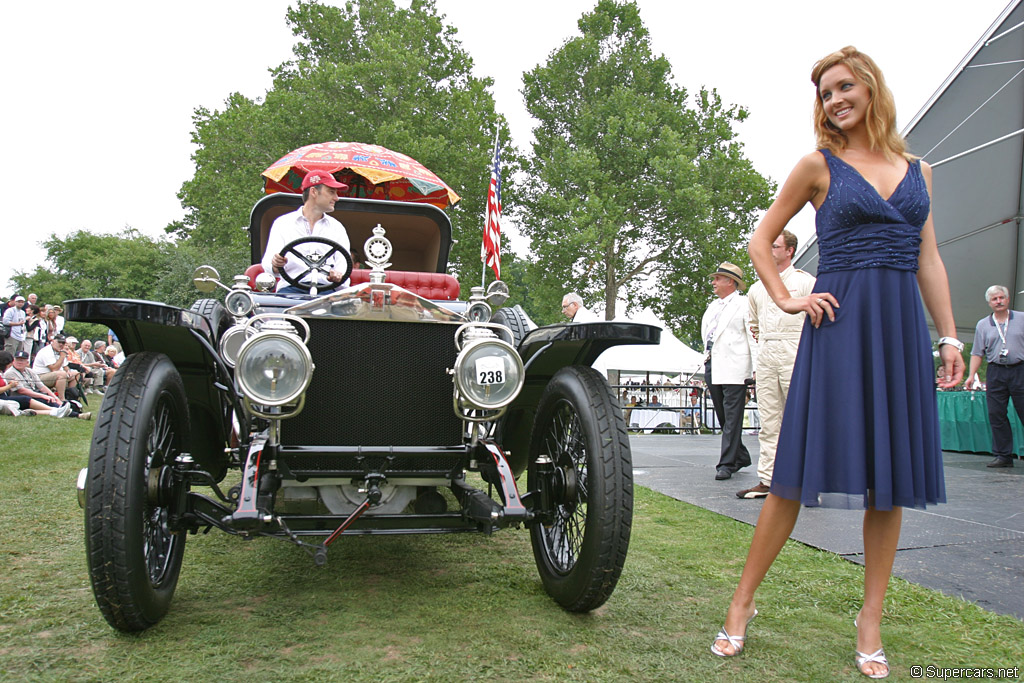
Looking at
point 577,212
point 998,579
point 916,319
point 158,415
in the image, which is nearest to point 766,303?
point 998,579

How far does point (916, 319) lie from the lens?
2148mm

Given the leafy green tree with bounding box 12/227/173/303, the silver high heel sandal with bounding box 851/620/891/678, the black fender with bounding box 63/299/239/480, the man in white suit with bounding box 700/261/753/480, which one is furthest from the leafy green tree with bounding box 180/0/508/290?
the leafy green tree with bounding box 12/227/173/303

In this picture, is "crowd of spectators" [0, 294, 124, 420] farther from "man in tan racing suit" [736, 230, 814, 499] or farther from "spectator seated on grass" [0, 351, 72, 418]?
"man in tan racing suit" [736, 230, 814, 499]

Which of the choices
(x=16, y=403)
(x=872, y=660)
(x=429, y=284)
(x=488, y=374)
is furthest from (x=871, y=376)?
(x=16, y=403)

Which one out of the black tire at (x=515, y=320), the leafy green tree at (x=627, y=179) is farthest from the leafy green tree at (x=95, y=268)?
the black tire at (x=515, y=320)

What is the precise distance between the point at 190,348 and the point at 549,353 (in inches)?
55.2

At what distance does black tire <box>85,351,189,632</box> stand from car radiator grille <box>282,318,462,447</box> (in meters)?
0.47

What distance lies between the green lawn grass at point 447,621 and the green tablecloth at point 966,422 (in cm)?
637

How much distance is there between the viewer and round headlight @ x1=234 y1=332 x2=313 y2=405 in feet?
7.39

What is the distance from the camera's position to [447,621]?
8.02 feet

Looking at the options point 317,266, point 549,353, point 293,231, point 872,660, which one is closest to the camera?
point 872,660

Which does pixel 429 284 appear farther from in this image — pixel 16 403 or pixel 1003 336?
pixel 16 403

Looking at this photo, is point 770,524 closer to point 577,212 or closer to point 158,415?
point 158,415

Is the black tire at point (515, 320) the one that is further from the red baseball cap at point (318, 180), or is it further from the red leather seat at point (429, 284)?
the red baseball cap at point (318, 180)
